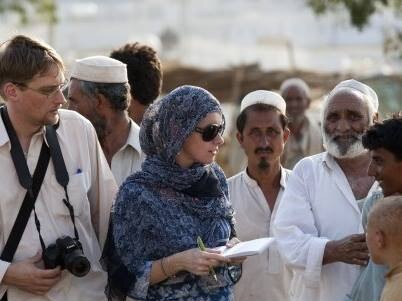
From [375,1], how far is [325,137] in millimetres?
9687

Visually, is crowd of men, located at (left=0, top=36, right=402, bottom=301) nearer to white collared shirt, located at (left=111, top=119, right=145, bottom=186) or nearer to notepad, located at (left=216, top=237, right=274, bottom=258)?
white collared shirt, located at (left=111, top=119, right=145, bottom=186)

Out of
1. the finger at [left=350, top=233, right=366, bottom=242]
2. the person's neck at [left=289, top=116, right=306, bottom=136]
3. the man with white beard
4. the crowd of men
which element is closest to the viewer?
the crowd of men

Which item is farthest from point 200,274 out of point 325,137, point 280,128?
point 280,128

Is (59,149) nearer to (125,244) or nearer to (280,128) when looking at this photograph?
(125,244)

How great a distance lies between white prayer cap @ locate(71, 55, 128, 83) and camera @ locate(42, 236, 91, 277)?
155 centimetres

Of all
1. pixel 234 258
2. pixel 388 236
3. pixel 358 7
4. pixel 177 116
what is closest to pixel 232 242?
pixel 234 258

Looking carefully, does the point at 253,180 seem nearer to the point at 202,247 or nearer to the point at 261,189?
the point at 261,189

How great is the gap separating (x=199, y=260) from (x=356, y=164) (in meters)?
1.34

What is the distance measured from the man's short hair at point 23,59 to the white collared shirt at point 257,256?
1.70m

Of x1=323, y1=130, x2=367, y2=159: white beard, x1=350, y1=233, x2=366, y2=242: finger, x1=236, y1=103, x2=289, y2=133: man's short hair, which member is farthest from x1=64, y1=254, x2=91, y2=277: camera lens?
x1=236, y1=103, x2=289, y2=133: man's short hair

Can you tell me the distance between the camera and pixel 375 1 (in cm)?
1603

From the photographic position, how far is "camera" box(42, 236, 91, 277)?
224 inches

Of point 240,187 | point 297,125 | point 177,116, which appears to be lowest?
point 297,125

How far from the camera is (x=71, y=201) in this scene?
19.4 feet
